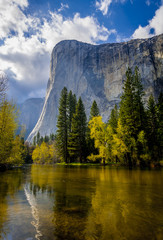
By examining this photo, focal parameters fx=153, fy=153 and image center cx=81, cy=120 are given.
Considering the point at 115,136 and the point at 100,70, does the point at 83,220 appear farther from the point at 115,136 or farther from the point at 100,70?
the point at 100,70

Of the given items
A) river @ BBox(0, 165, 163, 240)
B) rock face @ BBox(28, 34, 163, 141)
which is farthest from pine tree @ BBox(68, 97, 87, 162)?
rock face @ BBox(28, 34, 163, 141)

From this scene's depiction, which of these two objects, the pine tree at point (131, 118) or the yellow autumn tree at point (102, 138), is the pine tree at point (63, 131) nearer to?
the yellow autumn tree at point (102, 138)

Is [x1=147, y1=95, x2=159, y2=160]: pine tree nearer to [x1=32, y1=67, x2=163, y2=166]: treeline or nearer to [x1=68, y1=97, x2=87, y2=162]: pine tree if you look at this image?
[x1=32, y1=67, x2=163, y2=166]: treeline

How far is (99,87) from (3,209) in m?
132

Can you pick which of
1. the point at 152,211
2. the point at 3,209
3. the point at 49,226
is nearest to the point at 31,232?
the point at 49,226

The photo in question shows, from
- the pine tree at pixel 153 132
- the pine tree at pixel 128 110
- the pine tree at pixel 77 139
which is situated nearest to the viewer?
the pine tree at pixel 128 110

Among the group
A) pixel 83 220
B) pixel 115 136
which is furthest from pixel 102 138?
pixel 83 220

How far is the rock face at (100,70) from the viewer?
10249cm

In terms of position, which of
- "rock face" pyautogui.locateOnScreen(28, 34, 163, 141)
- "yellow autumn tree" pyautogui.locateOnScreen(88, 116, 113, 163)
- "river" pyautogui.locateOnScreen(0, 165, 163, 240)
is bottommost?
"river" pyautogui.locateOnScreen(0, 165, 163, 240)

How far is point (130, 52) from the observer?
118m

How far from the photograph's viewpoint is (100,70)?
452 ft

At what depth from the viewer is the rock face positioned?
10249 cm

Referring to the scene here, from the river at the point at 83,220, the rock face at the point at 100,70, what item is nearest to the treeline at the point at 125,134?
the river at the point at 83,220

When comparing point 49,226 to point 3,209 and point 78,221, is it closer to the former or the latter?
point 78,221
